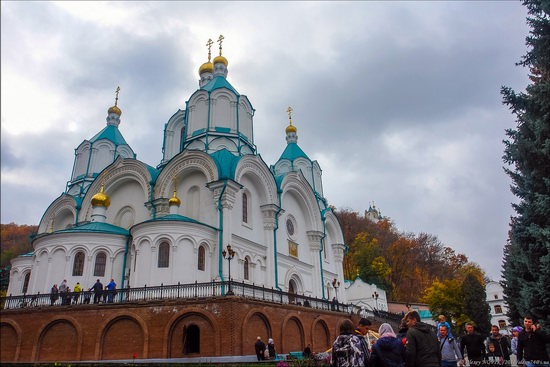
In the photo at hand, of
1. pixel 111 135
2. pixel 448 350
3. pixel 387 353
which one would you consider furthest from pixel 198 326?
pixel 111 135

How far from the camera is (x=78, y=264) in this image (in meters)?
20.2

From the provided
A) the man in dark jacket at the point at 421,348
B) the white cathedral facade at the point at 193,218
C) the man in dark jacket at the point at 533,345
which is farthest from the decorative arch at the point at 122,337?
the man in dark jacket at the point at 421,348

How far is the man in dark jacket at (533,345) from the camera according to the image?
7727mm

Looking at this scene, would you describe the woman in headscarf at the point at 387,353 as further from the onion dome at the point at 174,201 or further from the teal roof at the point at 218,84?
the teal roof at the point at 218,84

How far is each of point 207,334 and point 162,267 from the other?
4930 mm

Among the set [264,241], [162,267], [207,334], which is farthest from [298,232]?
[207,334]

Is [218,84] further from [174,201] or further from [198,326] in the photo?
[198,326]

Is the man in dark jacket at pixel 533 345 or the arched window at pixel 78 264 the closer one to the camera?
the man in dark jacket at pixel 533 345

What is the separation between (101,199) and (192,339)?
11331mm

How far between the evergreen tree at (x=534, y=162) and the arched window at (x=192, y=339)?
36.4 feet

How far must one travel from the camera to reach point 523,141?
10.4 metres

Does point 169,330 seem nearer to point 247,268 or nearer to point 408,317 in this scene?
point 247,268

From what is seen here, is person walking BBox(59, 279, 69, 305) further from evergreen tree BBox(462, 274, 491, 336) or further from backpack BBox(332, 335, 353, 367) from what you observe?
evergreen tree BBox(462, 274, 491, 336)

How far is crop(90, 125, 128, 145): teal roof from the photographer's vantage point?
34.3 m
